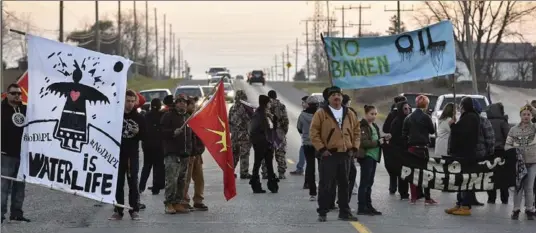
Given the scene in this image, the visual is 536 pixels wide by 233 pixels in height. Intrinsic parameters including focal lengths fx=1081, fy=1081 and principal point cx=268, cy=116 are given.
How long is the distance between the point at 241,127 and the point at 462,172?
5416mm

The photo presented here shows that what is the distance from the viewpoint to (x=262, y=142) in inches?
681

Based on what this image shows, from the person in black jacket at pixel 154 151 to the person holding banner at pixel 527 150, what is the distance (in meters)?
5.95

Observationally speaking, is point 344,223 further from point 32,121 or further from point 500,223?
point 32,121

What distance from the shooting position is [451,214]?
47.1 feet

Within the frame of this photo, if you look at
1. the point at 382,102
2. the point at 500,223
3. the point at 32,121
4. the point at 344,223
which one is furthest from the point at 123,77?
the point at 382,102

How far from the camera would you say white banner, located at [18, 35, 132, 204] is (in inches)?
451

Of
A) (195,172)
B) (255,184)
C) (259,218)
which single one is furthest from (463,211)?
(255,184)

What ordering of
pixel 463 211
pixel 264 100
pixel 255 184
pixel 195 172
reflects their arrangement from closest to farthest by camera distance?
pixel 463 211 < pixel 195 172 < pixel 255 184 < pixel 264 100

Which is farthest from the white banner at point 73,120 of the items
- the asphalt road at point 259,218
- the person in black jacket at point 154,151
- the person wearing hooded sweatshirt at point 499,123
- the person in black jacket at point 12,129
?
the person wearing hooded sweatshirt at point 499,123

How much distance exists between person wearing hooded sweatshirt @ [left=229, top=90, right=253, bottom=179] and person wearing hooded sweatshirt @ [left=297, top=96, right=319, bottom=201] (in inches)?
42.7

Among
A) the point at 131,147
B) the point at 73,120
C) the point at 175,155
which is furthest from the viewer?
the point at 175,155

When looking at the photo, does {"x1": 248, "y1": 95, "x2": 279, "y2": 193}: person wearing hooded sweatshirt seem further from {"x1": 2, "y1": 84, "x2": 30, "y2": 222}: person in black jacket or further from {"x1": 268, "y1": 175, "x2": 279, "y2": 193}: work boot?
{"x1": 2, "y1": 84, "x2": 30, "y2": 222}: person in black jacket

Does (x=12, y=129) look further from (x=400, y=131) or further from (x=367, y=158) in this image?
(x=400, y=131)

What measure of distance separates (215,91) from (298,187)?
4.28 metres
